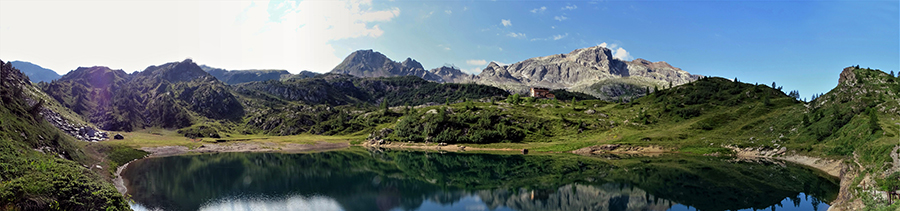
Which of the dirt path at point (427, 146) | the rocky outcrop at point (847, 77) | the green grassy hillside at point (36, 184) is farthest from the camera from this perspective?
the dirt path at point (427, 146)

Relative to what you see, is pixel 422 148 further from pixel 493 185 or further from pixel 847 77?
pixel 847 77

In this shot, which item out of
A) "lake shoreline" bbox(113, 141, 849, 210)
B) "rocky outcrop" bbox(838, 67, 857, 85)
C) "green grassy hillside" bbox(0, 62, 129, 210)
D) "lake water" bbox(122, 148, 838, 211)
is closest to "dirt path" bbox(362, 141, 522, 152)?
"lake shoreline" bbox(113, 141, 849, 210)

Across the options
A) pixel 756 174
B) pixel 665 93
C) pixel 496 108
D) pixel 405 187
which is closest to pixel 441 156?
pixel 405 187

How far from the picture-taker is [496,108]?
7313 inches

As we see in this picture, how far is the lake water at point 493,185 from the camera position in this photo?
5384cm

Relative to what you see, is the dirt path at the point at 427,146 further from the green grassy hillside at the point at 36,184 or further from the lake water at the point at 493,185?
the green grassy hillside at the point at 36,184

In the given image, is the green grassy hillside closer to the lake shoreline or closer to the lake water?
the lake water

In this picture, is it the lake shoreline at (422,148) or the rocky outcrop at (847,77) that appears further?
the rocky outcrop at (847,77)

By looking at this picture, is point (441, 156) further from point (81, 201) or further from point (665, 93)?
point (665, 93)

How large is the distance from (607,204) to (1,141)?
7284 centimetres

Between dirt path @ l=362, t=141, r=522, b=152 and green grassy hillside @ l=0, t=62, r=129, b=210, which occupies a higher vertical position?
green grassy hillside @ l=0, t=62, r=129, b=210

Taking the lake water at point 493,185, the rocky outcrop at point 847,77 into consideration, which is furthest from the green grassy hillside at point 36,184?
the rocky outcrop at point 847,77

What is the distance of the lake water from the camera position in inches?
2120

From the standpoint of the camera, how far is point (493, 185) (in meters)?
70.3
